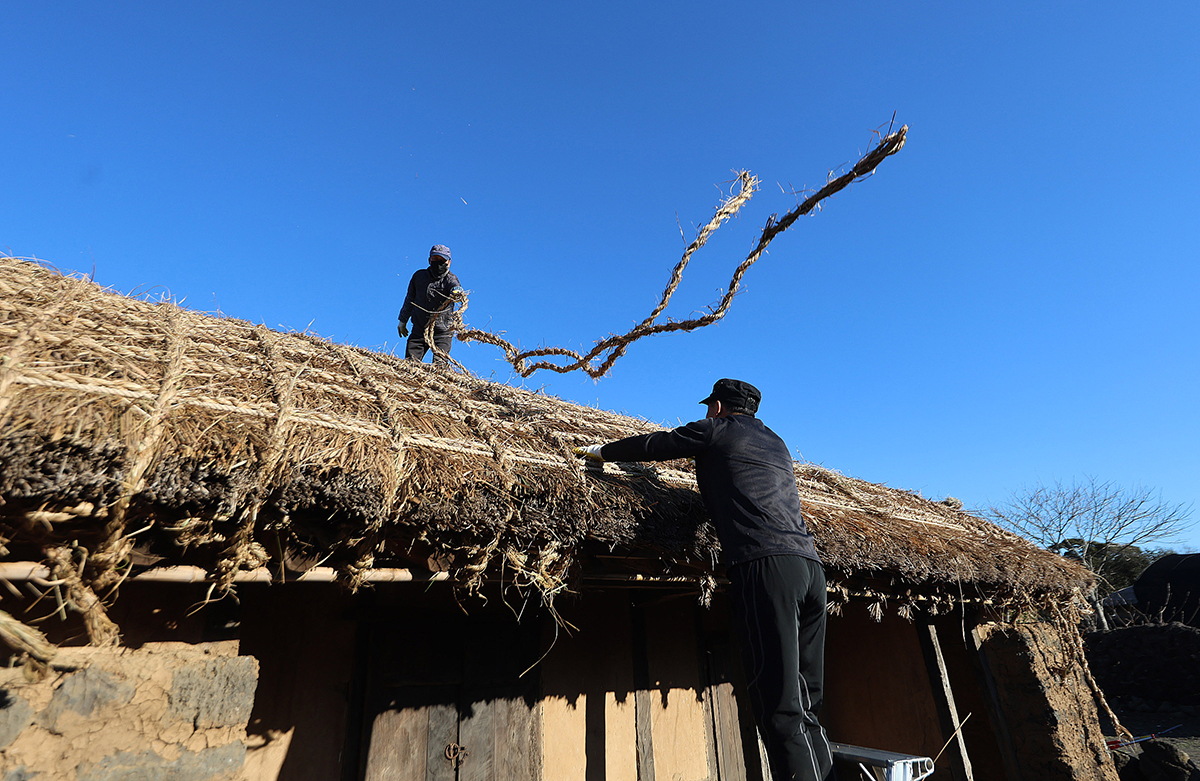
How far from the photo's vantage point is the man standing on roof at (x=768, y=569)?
2.42 meters

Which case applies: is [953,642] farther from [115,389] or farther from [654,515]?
[115,389]

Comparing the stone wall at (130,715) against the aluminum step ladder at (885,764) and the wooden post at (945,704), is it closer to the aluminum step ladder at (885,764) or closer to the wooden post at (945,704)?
the aluminum step ladder at (885,764)

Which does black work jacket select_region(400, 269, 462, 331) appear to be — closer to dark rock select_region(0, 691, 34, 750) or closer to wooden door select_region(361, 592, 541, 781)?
wooden door select_region(361, 592, 541, 781)

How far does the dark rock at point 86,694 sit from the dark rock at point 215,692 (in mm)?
132

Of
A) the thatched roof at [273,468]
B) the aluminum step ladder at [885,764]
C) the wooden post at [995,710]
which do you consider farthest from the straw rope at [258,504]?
the wooden post at [995,710]

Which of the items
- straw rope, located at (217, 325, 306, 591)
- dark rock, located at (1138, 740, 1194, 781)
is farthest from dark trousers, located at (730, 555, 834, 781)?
dark rock, located at (1138, 740, 1194, 781)

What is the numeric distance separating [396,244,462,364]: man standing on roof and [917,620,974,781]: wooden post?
4806 mm

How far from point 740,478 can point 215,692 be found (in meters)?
2.14

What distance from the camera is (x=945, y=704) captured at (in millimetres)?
4660

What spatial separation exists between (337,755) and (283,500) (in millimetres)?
1555

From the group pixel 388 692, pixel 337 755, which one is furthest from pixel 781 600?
pixel 337 755

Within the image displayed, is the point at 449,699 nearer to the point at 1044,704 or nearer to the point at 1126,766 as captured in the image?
the point at 1044,704

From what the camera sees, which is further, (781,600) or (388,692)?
(388,692)

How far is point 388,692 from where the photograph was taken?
114 inches
